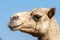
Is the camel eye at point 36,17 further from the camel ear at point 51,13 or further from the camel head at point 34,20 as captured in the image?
the camel ear at point 51,13

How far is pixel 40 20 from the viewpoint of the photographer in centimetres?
2009

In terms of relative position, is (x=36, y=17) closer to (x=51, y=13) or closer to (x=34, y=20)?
(x=34, y=20)

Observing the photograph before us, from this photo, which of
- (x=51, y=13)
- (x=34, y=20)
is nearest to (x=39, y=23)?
(x=34, y=20)

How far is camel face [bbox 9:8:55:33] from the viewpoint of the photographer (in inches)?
781

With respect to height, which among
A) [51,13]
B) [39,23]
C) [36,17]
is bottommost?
[39,23]

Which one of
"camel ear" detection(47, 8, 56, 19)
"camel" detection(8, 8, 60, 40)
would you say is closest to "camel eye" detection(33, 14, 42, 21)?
"camel" detection(8, 8, 60, 40)

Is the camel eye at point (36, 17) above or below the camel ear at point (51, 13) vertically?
below

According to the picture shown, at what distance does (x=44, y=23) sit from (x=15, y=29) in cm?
95

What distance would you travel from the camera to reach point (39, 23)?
20.0m

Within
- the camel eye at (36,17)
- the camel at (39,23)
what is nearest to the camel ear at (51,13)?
the camel at (39,23)

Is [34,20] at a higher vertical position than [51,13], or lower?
lower

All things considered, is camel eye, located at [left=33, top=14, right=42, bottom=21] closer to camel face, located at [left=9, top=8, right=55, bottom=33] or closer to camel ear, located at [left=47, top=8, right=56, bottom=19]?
camel face, located at [left=9, top=8, right=55, bottom=33]

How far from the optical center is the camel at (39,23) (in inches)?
785

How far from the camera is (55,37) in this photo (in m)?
20.0
